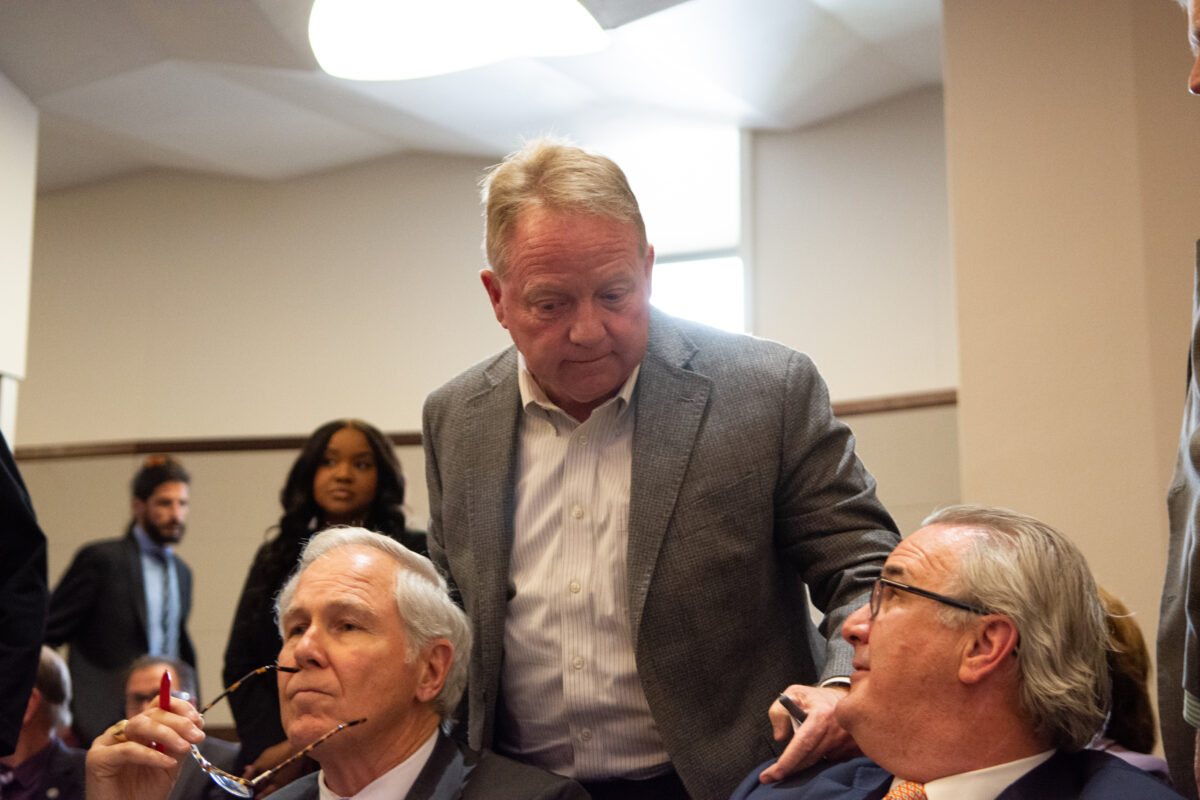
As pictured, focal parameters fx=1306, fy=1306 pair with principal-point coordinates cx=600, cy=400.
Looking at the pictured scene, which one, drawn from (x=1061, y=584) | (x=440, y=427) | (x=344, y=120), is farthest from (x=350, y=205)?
(x=1061, y=584)

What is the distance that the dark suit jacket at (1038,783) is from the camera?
150 centimetres

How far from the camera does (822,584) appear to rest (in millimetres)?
1954

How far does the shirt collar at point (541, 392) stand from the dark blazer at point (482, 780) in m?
0.54

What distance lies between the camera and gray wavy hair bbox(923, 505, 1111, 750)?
1597mm

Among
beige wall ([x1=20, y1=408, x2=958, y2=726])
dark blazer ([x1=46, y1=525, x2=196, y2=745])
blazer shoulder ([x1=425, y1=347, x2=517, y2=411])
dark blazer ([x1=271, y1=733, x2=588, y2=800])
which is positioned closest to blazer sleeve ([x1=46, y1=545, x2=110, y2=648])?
dark blazer ([x1=46, y1=525, x2=196, y2=745])

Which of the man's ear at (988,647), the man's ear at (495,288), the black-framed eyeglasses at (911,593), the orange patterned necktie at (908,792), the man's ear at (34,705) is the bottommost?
the man's ear at (34,705)

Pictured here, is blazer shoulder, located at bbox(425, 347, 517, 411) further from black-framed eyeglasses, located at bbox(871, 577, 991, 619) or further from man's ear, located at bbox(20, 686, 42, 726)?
man's ear, located at bbox(20, 686, 42, 726)

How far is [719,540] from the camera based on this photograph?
1.93 metres

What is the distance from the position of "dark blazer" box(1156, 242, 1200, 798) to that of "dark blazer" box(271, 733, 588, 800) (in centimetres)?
81

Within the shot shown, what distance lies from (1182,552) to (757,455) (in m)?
0.64

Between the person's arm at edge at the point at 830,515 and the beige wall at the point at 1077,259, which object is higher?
the beige wall at the point at 1077,259

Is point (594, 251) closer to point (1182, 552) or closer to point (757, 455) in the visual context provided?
point (757, 455)

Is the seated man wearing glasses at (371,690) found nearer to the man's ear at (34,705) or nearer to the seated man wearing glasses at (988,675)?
the seated man wearing glasses at (988,675)

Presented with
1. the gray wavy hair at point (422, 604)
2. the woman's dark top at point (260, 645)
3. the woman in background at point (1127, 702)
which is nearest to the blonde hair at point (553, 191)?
the gray wavy hair at point (422, 604)
